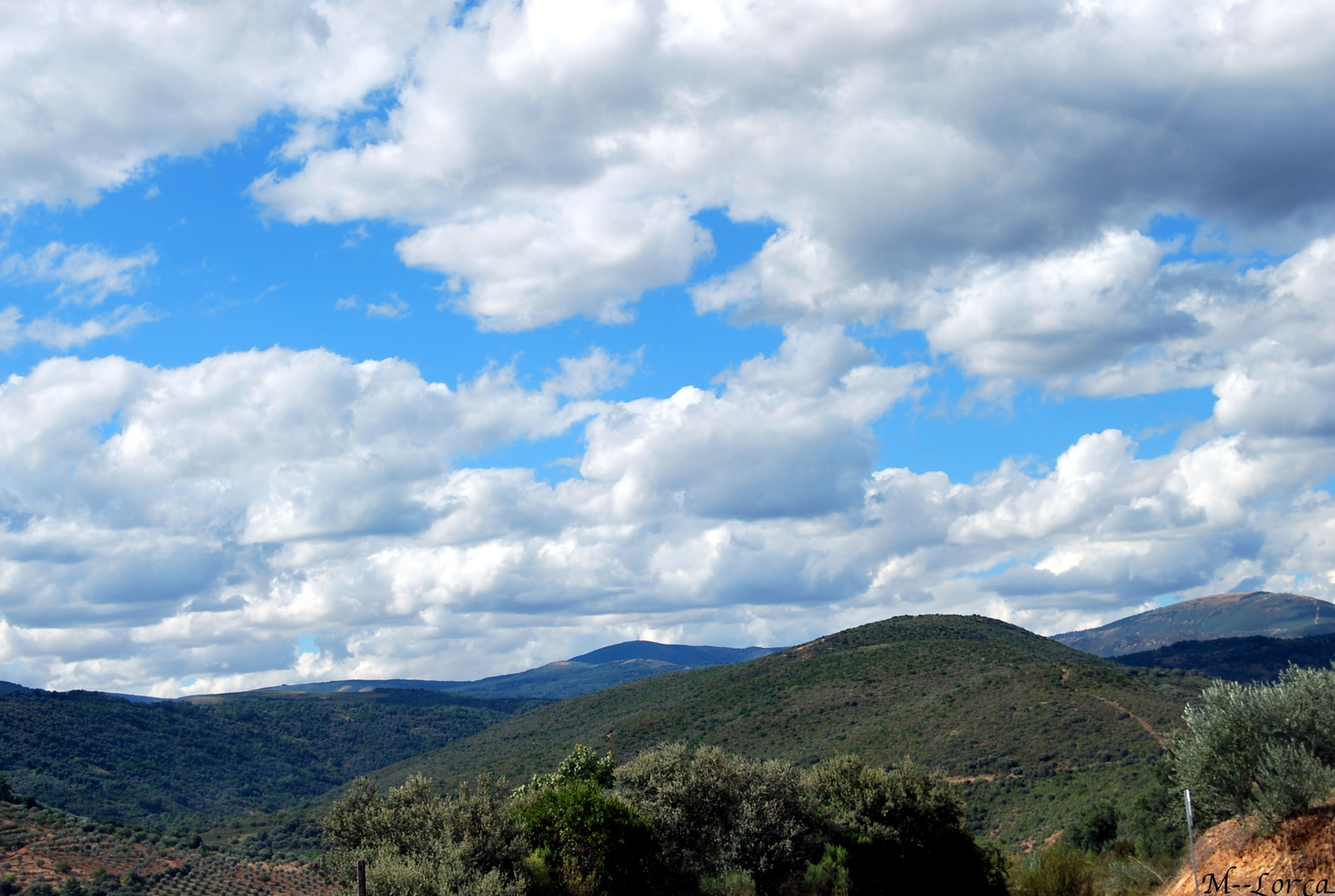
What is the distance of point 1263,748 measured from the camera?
2280cm

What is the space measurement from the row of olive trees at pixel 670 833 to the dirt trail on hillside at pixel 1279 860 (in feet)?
61.6

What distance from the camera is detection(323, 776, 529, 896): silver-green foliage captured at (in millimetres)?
27484

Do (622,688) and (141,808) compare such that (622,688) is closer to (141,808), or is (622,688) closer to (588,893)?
(141,808)

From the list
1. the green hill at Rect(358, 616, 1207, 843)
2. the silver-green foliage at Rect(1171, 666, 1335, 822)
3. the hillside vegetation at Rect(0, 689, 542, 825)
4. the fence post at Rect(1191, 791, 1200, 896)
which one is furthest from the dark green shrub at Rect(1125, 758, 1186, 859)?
the hillside vegetation at Rect(0, 689, 542, 825)

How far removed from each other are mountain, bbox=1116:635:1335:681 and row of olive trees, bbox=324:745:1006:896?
105314 millimetres

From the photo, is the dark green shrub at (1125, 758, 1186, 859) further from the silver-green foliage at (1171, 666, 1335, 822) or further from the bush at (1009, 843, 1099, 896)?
the silver-green foliage at (1171, 666, 1335, 822)

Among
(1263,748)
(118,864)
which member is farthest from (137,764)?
(1263,748)

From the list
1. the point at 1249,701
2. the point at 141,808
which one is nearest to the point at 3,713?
the point at 141,808

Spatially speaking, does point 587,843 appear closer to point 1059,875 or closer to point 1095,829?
point 1059,875

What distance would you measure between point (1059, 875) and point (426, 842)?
2637 cm

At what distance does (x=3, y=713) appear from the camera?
146m

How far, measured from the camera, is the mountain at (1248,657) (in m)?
142

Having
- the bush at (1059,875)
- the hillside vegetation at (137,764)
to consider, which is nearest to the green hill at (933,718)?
the bush at (1059,875)

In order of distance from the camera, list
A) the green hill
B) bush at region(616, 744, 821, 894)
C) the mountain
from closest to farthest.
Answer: bush at region(616, 744, 821, 894) → the green hill → the mountain
